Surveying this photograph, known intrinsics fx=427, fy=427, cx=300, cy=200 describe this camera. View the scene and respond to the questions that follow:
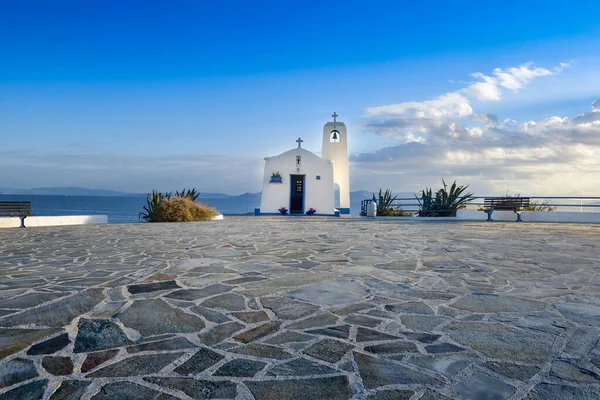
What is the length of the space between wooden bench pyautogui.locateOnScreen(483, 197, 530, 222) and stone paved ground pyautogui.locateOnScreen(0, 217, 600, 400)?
560 inches

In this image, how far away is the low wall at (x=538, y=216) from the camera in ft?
61.8

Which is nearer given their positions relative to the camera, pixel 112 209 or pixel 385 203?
pixel 385 203

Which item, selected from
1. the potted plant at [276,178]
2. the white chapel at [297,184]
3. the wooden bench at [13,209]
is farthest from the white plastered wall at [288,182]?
the wooden bench at [13,209]

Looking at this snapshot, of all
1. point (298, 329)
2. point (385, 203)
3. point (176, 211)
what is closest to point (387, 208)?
point (385, 203)

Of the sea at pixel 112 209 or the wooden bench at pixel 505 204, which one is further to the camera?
the sea at pixel 112 209

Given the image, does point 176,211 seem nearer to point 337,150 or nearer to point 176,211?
point 176,211

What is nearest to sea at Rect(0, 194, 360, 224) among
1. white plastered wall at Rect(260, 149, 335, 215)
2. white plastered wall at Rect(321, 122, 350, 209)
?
white plastered wall at Rect(260, 149, 335, 215)

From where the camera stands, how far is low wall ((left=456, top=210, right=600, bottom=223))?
18.8 m

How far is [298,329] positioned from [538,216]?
762 inches

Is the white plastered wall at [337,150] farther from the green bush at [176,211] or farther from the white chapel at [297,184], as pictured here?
the green bush at [176,211]

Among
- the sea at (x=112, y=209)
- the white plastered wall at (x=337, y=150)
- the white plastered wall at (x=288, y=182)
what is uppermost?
the white plastered wall at (x=337, y=150)

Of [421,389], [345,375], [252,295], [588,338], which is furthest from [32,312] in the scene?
[588,338]

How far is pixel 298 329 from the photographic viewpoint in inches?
141

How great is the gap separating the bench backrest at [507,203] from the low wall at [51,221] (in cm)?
1766
